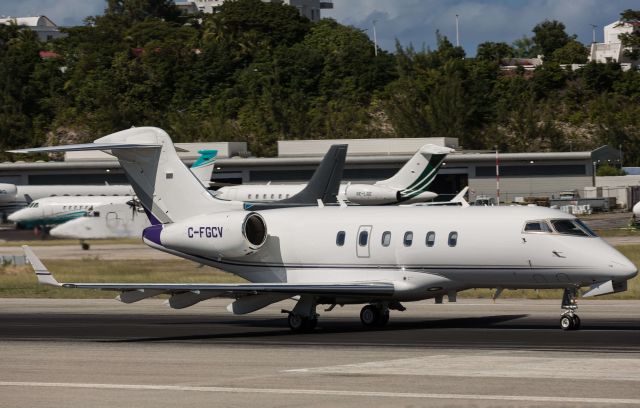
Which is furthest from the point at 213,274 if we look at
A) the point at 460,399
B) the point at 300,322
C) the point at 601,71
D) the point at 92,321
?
the point at 601,71

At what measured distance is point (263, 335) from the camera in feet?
87.9

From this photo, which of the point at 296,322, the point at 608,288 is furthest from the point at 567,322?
the point at 296,322

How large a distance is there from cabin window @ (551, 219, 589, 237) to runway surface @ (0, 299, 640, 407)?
2.03 metres

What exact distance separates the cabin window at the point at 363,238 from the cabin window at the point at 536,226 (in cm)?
370

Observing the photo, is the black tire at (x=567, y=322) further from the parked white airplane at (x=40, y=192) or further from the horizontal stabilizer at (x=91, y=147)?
the parked white airplane at (x=40, y=192)

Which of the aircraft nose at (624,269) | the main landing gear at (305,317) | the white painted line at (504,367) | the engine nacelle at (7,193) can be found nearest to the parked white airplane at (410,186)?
the engine nacelle at (7,193)

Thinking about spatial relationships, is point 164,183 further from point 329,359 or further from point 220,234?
point 329,359

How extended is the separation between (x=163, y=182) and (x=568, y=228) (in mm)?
10660

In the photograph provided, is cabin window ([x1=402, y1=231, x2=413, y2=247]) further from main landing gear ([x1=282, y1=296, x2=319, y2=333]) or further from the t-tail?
the t-tail

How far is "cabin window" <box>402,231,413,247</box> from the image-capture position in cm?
2655

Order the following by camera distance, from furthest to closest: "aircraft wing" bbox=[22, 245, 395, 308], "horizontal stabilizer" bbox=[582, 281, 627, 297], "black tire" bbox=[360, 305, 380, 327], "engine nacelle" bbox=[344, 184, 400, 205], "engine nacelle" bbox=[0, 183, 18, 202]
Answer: "engine nacelle" bbox=[0, 183, 18, 202] → "engine nacelle" bbox=[344, 184, 400, 205] → "black tire" bbox=[360, 305, 380, 327] → "aircraft wing" bbox=[22, 245, 395, 308] → "horizontal stabilizer" bbox=[582, 281, 627, 297]

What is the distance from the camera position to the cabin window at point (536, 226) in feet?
82.9

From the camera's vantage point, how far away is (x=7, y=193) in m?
88.6

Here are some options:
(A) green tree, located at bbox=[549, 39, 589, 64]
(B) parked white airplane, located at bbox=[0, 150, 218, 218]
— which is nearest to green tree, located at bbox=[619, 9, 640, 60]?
(A) green tree, located at bbox=[549, 39, 589, 64]
